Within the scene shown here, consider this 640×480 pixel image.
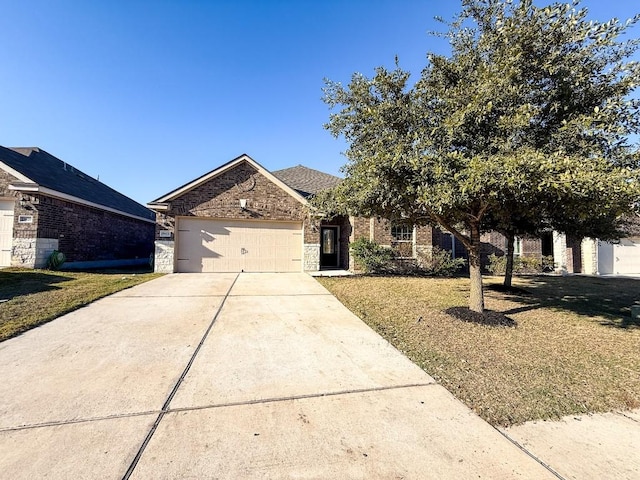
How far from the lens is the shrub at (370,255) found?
12.9 m

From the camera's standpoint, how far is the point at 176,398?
2.90m

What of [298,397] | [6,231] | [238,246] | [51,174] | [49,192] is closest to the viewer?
[298,397]

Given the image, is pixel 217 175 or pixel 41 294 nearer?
pixel 41 294

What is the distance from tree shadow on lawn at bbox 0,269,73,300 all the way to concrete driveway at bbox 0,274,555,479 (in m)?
3.57

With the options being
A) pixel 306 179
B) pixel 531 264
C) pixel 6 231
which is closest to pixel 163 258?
pixel 6 231

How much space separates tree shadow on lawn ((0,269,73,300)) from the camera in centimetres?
725

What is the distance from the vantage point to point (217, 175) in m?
12.8

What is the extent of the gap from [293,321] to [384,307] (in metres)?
2.36

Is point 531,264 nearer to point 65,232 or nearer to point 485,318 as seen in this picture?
point 485,318

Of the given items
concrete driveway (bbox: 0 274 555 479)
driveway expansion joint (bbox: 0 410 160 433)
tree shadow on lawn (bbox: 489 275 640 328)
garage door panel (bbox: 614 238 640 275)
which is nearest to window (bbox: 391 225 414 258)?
tree shadow on lawn (bbox: 489 275 640 328)

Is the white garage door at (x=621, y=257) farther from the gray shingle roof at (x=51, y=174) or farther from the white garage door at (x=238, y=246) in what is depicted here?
the gray shingle roof at (x=51, y=174)

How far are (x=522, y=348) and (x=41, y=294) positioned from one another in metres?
10.3

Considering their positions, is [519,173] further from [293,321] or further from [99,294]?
[99,294]

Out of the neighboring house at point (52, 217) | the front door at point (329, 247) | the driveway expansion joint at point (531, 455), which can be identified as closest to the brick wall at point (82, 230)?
the neighboring house at point (52, 217)
